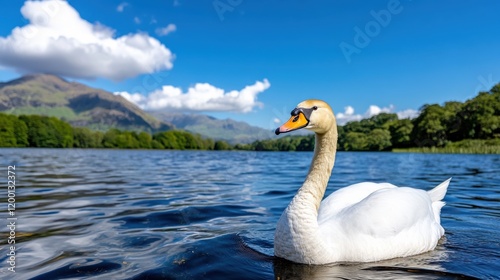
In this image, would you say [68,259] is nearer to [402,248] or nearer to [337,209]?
[337,209]

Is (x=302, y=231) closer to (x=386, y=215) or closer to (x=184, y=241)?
(x=386, y=215)

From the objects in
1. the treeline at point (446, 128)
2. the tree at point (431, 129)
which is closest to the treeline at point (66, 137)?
the treeline at point (446, 128)

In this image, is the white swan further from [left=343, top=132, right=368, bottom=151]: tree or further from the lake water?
[left=343, top=132, right=368, bottom=151]: tree

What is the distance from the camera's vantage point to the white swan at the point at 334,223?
469 centimetres

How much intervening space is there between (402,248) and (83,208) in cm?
728

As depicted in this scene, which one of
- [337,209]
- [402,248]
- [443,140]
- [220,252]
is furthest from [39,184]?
[443,140]

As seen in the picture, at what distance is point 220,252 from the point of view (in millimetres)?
5422

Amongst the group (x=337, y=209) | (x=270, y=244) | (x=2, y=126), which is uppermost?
(x=2, y=126)

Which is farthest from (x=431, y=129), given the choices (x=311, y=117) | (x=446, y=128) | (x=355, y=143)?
(x=311, y=117)

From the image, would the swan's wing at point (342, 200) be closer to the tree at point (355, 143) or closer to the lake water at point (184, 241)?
the lake water at point (184, 241)

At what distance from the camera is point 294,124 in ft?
14.8

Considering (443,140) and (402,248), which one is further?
(443,140)

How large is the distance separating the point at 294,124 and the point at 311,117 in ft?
1.26

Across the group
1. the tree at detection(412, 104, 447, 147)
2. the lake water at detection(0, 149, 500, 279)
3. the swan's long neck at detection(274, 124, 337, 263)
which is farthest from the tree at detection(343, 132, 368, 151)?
the swan's long neck at detection(274, 124, 337, 263)
